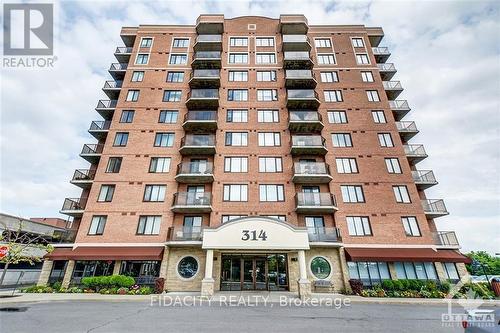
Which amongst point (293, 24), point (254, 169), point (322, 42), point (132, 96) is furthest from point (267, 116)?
point (132, 96)

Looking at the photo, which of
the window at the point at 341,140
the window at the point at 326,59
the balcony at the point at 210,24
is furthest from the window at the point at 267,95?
the balcony at the point at 210,24

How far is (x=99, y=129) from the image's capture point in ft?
80.9

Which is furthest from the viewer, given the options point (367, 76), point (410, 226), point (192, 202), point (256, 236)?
point (367, 76)

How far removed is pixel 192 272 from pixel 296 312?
34.7 feet

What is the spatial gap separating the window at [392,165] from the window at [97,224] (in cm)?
2619

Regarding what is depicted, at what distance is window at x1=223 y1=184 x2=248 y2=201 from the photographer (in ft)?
71.9

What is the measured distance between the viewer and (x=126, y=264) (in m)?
19.3

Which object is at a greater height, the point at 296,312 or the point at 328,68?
the point at 328,68

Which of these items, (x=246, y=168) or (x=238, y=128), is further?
(x=238, y=128)

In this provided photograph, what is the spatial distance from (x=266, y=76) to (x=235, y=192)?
14.6 m

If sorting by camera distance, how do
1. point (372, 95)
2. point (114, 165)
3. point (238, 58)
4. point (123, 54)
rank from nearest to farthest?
point (114, 165) → point (372, 95) → point (123, 54) → point (238, 58)

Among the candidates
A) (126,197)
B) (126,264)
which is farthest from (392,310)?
(126,197)

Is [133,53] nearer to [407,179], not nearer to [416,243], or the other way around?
[407,179]

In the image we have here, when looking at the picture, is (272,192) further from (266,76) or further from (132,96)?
(132,96)
